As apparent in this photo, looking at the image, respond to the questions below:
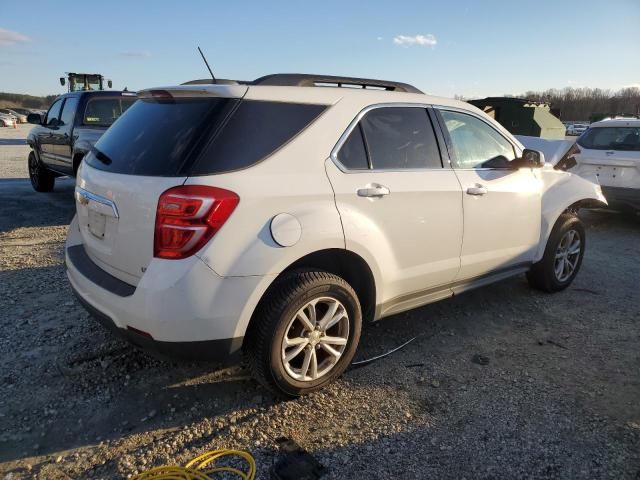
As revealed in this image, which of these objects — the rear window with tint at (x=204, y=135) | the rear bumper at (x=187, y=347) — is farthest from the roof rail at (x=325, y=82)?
the rear bumper at (x=187, y=347)

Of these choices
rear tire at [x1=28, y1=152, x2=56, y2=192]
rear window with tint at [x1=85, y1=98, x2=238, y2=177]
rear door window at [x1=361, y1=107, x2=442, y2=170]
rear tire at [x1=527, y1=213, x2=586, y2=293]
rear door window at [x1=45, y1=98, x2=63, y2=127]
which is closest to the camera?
rear window with tint at [x1=85, y1=98, x2=238, y2=177]

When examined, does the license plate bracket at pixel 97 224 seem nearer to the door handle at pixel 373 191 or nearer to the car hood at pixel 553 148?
the door handle at pixel 373 191

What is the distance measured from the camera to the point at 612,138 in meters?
7.75

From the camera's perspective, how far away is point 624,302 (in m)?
4.69

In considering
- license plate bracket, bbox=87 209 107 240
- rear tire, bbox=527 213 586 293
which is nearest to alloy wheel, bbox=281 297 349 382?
license plate bracket, bbox=87 209 107 240

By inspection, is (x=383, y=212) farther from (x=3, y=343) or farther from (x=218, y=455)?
(x=3, y=343)

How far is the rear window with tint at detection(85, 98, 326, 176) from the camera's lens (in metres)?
2.52

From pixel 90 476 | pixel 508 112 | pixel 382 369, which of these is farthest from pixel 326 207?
pixel 508 112

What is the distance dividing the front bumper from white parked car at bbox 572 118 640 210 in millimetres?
6803

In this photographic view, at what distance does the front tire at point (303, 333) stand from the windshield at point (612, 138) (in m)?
6.51

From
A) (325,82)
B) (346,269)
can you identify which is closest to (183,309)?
(346,269)

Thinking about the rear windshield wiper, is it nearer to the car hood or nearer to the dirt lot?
the dirt lot

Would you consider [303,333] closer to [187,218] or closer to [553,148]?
[187,218]

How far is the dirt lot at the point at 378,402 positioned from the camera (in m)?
2.47
